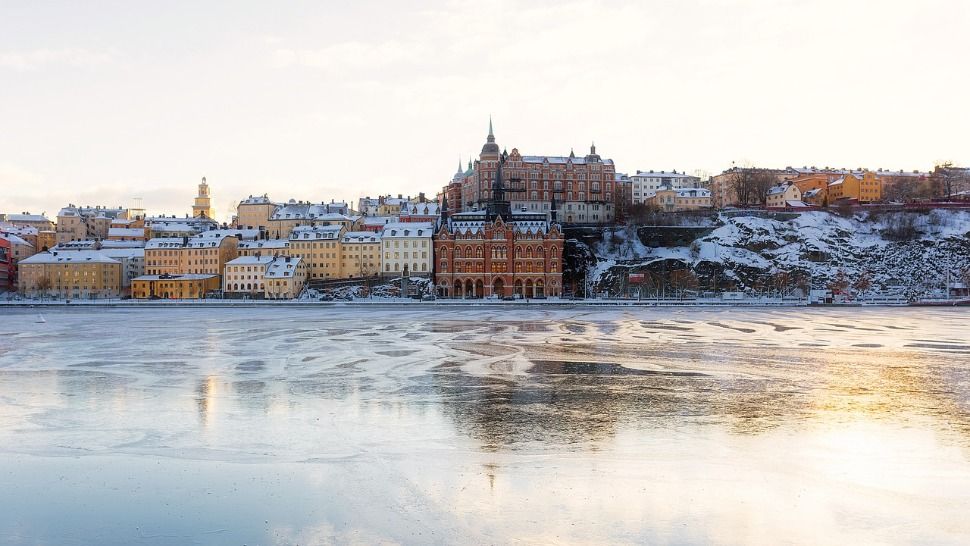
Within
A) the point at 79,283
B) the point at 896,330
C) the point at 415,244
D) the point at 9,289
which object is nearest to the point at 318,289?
the point at 415,244

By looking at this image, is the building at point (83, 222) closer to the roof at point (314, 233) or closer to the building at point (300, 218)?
the building at point (300, 218)

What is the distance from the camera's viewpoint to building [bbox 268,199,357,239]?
13462 cm

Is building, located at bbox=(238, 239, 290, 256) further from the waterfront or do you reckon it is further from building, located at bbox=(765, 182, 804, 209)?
building, located at bbox=(765, 182, 804, 209)

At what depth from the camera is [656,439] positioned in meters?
18.8

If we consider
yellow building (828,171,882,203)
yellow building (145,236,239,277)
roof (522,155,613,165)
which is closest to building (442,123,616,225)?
roof (522,155,613,165)

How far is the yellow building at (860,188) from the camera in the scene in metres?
143

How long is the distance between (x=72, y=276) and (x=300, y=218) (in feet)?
122

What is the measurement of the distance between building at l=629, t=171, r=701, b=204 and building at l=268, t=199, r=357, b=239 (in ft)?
206

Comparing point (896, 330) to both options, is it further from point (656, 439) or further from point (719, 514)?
point (719, 514)

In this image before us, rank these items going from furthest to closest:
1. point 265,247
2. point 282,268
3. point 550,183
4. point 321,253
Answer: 1. point 550,183
2. point 265,247
3. point 321,253
4. point 282,268

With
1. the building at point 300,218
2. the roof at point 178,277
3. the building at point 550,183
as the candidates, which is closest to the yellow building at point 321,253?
the roof at point 178,277

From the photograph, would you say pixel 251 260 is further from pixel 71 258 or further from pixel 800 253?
pixel 800 253

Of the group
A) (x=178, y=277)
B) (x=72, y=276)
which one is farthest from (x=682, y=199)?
(x=72, y=276)

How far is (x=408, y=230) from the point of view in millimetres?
112750
